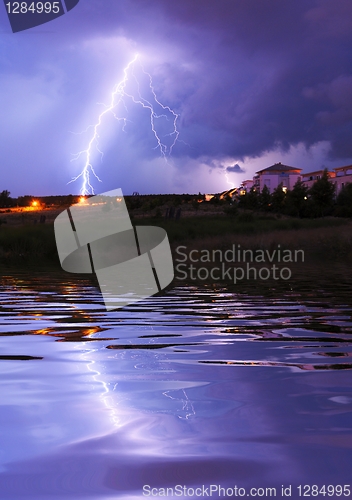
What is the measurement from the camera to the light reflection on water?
9.07ft

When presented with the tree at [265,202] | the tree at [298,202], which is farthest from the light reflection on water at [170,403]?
the tree at [265,202]

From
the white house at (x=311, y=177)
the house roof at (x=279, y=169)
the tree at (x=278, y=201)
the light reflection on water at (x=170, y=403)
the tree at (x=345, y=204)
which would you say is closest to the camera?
the light reflection on water at (x=170, y=403)

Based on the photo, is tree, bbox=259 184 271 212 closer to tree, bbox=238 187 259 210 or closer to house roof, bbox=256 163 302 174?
tree, bbox=238 187 259 210

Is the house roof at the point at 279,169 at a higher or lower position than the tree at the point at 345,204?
higher

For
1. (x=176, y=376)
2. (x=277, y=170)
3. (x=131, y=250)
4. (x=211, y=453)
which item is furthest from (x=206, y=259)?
(x=277, y=170)

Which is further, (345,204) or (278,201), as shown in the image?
(278,201)

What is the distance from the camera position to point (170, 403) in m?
3.89

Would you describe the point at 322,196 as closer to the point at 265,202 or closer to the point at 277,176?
the point at 265,202

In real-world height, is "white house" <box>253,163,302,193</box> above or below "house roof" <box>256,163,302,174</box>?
below

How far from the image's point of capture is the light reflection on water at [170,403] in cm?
276

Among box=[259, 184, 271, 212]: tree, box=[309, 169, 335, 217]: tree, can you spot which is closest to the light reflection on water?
box=[309, 169, 335, 217]: tree

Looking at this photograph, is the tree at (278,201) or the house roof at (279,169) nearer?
the tree at (278,201)

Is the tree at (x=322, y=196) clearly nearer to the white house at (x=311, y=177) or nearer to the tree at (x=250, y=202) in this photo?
the tree at (x=250, y=202)

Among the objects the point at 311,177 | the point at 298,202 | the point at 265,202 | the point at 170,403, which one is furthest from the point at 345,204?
the point at 170,403
